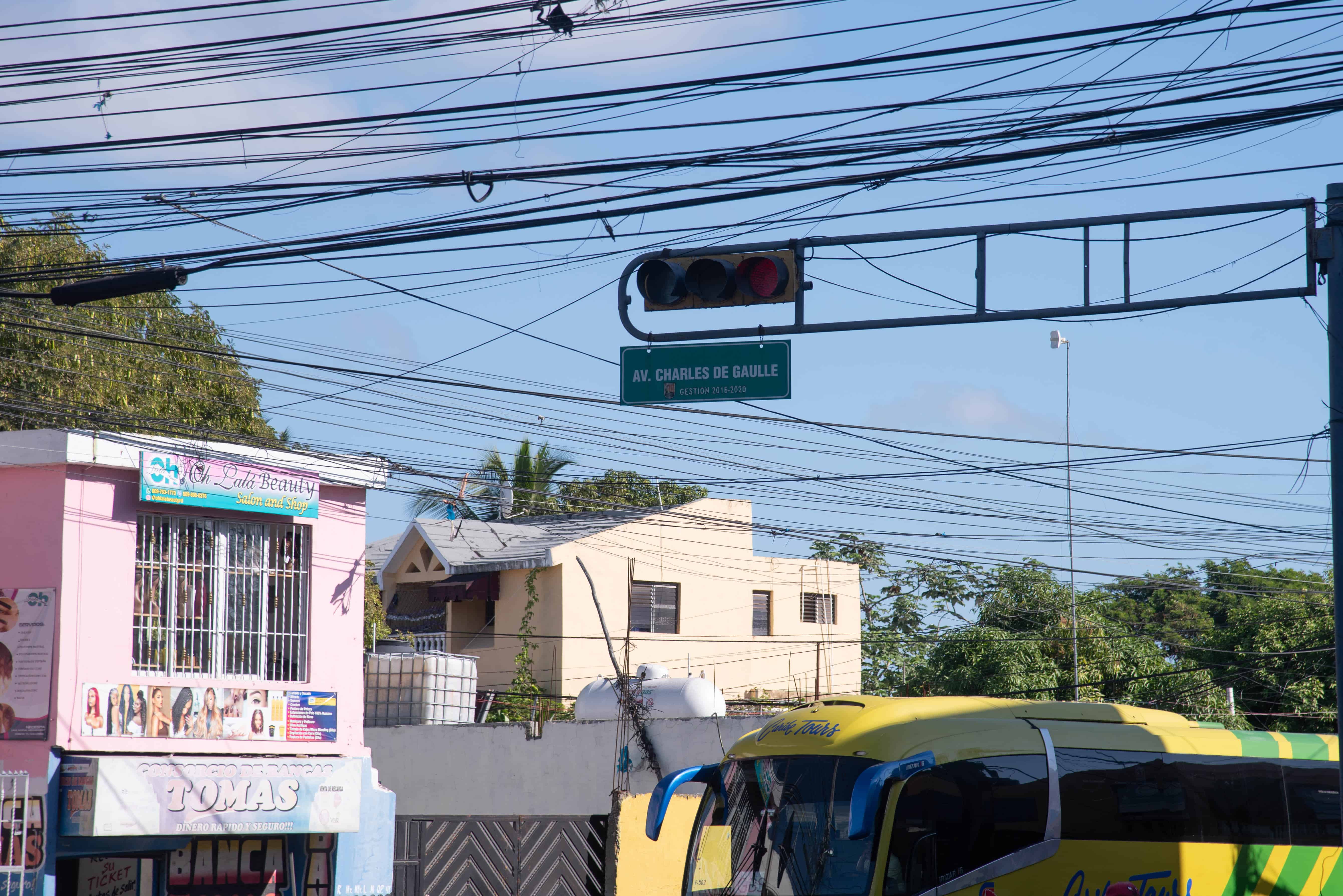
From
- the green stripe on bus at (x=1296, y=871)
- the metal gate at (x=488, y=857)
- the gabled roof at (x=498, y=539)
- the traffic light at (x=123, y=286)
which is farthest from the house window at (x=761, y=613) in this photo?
the traffic light at (x=123, y=286)

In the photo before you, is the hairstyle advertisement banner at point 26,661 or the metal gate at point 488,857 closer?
the hairstyle advertisement banner at point 26,661

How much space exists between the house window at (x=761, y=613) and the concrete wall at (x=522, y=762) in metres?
13.7

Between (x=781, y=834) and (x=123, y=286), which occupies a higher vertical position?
(x=123, y=286)

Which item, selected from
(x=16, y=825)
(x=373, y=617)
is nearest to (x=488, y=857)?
(x=16, y=825)

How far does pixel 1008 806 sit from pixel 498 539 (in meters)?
24.9

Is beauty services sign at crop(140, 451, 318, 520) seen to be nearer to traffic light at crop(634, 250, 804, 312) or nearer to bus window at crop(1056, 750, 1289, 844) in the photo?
traffic light at crop(634, 250, 804, 312)

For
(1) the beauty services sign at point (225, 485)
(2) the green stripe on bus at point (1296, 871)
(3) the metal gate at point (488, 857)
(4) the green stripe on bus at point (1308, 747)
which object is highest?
(1) the beauty services sign at point (225, 485)

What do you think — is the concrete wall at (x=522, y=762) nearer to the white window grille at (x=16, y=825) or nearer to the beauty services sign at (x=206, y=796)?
the beauty services sign at (x=206, y=796)

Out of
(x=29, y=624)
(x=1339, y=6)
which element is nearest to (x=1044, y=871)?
(x=1339, y=6)

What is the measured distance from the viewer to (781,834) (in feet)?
39.8

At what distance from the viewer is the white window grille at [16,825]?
15.3 meters

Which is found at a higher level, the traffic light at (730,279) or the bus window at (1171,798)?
the traffic light at (730,279)

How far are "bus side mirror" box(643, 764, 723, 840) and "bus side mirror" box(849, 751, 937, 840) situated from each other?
73.3 inches

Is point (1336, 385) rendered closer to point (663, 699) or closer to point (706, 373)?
point (706, 373)
